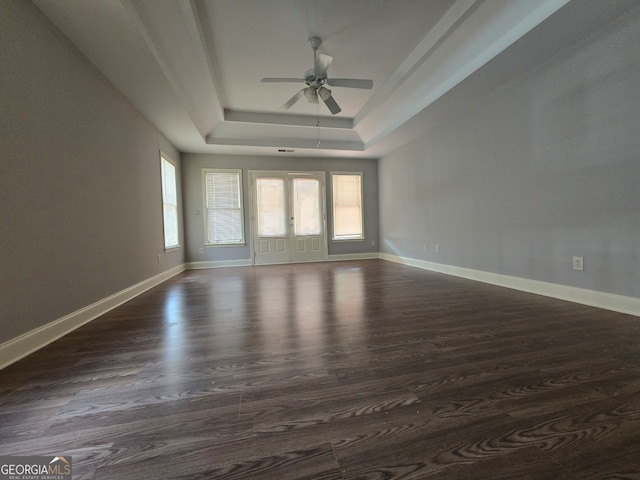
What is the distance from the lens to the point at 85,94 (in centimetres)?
250

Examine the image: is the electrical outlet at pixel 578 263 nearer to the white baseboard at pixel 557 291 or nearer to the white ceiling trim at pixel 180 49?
the white baseboard at pixel 557 291

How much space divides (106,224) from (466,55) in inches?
175

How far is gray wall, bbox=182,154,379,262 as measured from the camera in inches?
227

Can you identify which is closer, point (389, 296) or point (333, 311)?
point (333, 311)

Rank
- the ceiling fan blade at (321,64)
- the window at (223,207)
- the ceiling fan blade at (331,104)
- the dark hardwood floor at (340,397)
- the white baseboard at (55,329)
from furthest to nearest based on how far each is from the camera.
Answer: the window at (223,207)
the ceiling fan blade at (331,104)
the ceiling fan blade at (321,64)
the white baseboard at (55,329)
the dark hardwood floor at (340,397)

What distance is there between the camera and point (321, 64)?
3119 millimetres

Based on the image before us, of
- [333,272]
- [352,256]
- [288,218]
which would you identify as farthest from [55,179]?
[352,256]

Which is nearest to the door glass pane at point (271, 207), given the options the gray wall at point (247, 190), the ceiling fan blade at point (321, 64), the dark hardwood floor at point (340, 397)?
the gray wall at point (247, 190)

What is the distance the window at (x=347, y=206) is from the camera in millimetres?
6590

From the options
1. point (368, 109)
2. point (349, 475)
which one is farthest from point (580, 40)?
point (349, 475)

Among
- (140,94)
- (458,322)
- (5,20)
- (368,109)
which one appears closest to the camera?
(5,20)

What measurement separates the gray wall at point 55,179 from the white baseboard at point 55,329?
5cm

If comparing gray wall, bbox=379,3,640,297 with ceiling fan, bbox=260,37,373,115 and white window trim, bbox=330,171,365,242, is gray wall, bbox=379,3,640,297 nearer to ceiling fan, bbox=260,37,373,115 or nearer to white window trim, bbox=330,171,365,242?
ceiling fan, bbox=260,37,373,115

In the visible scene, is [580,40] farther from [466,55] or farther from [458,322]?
[458,322]
